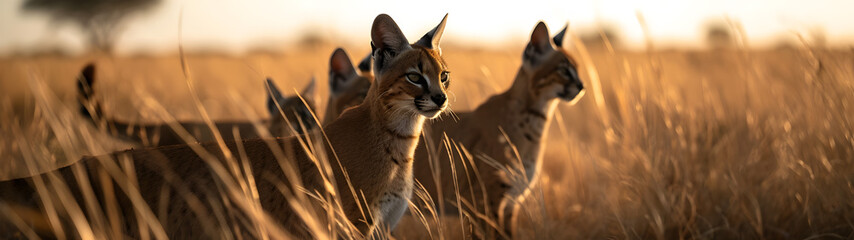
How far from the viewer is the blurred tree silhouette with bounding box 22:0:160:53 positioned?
87.5 feet

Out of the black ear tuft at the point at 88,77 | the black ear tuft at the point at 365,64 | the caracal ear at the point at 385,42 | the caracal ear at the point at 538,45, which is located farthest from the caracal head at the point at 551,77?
the black ear tuft at the point at 88,77

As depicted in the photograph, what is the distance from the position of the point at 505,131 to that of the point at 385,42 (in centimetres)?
183

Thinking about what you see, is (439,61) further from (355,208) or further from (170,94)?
(170,94)

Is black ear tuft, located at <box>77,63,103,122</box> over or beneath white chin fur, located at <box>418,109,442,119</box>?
beneath

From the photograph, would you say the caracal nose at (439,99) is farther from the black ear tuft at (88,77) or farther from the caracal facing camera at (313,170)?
the black ear tuft at (88,77)

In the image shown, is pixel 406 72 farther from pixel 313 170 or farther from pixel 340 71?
pixel 340 71

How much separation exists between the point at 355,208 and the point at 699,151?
9.85 ft

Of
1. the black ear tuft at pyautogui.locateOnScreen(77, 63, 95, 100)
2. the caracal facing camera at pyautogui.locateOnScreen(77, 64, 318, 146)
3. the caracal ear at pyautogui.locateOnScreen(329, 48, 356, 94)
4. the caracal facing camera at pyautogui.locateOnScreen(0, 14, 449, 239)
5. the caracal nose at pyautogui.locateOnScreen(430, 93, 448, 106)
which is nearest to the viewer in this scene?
the caracal facing camera at pyautogui.locateOnScreen(0, 14, 449, 239)

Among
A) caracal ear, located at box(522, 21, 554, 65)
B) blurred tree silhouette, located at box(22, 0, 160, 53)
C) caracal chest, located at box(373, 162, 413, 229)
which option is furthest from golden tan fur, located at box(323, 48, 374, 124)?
blurred tree silhouette, located at box(22, 0, 160, 53)

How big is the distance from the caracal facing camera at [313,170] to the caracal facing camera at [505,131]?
146 cm

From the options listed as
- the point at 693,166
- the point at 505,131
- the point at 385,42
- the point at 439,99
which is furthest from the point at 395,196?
the point at 693,166

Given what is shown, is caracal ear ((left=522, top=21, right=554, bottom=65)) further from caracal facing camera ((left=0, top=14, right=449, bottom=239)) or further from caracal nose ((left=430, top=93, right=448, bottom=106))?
caracal nose ((left=430, top=93, right=448, bottom=106))

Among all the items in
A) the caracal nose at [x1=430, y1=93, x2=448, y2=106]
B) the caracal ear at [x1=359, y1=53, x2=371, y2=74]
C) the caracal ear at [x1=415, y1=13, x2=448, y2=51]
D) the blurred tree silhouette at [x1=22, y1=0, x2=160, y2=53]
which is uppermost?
the caracal ear at [x1=415, y1=13, x2=448, y2=51]

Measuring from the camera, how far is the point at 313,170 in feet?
10.6
